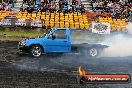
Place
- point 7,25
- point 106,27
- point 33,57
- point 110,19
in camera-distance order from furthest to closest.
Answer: point 110,19
point 7,25
point 106,27
point 33,57

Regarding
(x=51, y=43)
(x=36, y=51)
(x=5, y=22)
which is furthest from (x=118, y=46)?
(x=5, y=22)

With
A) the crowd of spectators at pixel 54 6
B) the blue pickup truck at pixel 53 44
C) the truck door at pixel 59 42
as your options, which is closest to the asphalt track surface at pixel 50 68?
the blue pickup truck at pixel 53 44

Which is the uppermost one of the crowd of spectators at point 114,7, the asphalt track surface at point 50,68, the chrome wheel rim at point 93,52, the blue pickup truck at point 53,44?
the crowd of spectators at point 114,7

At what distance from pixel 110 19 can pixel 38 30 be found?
6.76 meters

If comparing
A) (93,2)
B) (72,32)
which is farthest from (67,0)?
(72,32)

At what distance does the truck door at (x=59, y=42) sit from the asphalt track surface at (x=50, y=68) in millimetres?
522

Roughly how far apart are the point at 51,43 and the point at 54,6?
1391 centimetres

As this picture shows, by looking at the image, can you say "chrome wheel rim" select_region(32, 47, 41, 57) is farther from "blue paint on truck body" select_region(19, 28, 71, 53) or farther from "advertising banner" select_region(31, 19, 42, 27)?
"advertising banner" select_region(31, 19, 42, 27)

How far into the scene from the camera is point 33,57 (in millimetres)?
20234

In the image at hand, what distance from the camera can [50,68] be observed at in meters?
17.2

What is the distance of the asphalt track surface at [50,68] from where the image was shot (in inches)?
540

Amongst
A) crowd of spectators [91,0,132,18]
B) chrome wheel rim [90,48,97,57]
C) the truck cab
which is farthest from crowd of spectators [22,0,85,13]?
chrome wheel rim [90,48,97,57]

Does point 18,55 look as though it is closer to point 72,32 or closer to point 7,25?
point 72,32

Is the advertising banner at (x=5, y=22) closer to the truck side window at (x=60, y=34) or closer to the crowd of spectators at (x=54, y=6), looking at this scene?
the crowd of spectators at (x=54, y=6)
